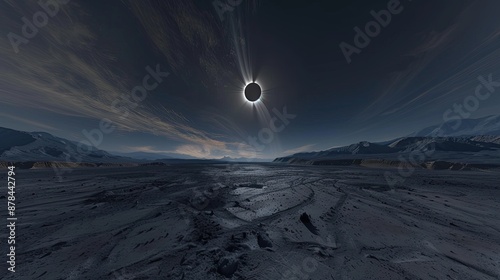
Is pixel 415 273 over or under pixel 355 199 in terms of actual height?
under

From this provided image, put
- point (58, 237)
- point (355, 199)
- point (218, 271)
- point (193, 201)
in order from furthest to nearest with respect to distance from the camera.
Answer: point (355, 199) < point (193, 201) < point (58, 237) < point (218, 271)

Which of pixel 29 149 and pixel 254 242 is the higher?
pixel 29 149

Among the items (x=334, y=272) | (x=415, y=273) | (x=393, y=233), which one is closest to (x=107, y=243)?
(x=334, y=272)

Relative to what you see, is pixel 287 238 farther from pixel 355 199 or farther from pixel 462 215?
pixel 462 215

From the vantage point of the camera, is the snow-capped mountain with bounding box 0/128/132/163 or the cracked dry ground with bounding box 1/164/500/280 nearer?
the cracked dry ground with bounding box 1/164/500/280

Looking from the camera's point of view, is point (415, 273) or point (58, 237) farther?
point (58, 237)

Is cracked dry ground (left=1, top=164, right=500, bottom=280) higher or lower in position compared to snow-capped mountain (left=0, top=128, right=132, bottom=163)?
lower

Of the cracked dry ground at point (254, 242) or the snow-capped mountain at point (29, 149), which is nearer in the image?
the cracked dry ground at point (254, 242)

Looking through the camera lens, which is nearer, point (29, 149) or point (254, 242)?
point (254, 242)

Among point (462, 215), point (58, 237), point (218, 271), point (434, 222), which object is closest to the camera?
point (218, 271)

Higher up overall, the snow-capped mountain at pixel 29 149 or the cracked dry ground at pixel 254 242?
the snow-capped mountain at pixel 29 149
